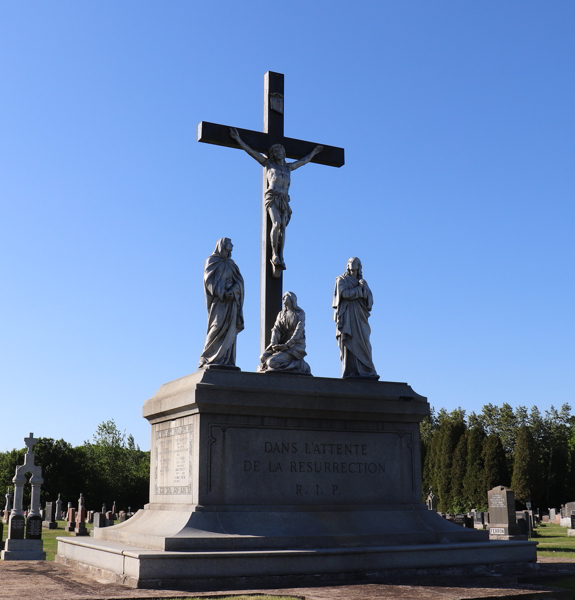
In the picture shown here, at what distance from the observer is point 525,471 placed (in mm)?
49500

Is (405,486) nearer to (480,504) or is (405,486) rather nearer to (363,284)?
(363,284)

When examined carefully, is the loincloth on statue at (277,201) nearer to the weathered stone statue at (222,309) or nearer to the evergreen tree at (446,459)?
the weathered stone statue at (222,309)

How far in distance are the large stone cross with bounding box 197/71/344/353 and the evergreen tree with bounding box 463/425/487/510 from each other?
36.9m

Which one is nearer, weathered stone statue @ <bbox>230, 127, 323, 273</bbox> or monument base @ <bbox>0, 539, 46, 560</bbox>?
weathered stone statue @ <bbox>230, 127, 323, 273</bbox>

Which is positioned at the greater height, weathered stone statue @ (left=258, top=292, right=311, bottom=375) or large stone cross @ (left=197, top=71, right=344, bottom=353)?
large stone cross @ (left=197, top=71, right=344, bottom=353)

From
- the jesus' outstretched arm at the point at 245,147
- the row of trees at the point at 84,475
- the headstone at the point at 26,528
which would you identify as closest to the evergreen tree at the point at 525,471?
the row of trees at the point at 84,475

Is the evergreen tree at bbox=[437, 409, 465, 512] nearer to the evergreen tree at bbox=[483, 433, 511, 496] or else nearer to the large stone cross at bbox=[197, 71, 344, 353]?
the evergreen tree at bbox=[483, 433, 511, 496]

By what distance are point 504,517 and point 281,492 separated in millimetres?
13888

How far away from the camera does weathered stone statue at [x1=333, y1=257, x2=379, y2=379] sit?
13.0 m

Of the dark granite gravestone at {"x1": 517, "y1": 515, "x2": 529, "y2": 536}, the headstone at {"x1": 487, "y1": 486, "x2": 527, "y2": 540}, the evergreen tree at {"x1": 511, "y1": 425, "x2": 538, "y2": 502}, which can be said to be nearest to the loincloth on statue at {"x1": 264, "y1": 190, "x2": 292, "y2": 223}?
the headstone at {"x1": 487, "y1": 486, "x2": 527, "y2": 540}

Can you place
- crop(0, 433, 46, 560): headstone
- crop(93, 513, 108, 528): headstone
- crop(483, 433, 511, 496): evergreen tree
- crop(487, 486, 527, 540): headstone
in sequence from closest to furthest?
crop(0, 433, 46, 560): headstone
crop(487, 486, 527, 540): headstone
crop(93, 513, 108, 528): headstone
crop(483, 433, 511, 496): evergreen tree

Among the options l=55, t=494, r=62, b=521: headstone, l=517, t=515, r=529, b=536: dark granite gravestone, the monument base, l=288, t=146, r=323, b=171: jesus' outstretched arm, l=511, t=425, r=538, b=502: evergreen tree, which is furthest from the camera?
l=511, t=425, r=538, b=502: evergreen tree

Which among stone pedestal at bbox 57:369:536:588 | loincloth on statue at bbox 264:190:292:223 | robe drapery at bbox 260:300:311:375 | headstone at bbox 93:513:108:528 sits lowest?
headstone at bbox 93:513:108:528

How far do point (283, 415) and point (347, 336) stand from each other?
221 centimetres
